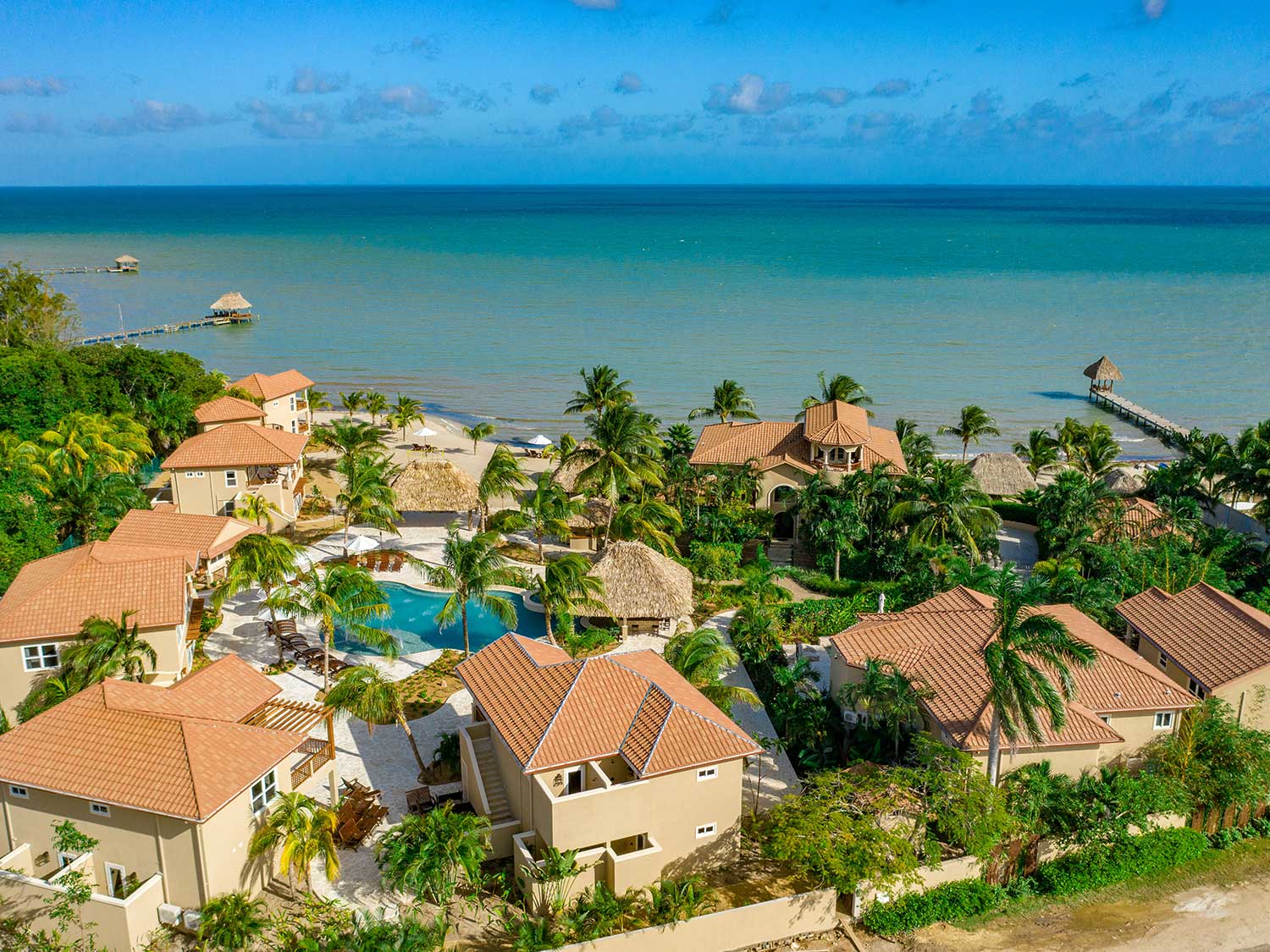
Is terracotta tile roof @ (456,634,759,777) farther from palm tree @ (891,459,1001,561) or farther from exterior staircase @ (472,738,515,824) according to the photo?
palm tree @ (891,459,1001,561)

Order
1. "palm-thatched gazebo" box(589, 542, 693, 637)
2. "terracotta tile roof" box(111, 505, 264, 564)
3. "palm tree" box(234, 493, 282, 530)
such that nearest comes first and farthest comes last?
"terracotta tile roof" box(111, 505, 264, 564), "palm-thatched gazebo" box(589, 542, 693, 637), "palm tree" box(234, 493, 282, 530)

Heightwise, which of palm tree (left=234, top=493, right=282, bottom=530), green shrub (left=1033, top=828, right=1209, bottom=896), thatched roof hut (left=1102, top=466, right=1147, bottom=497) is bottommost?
green shrub (left=1033, top=828, right=1209, bottom=896)

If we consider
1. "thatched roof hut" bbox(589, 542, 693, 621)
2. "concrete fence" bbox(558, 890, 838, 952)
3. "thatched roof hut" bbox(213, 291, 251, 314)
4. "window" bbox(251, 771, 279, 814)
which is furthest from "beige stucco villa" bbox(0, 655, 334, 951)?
"thatched roof hut" bbox(213, 291, 251, 314)

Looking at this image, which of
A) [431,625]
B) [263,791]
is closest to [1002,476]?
[431,625]

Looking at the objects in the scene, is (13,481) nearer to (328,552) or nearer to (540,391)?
(328,552)

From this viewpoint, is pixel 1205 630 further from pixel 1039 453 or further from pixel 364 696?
pixel 1039 453

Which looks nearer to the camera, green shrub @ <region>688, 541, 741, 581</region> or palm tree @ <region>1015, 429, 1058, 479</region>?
green shrub @ <region>688, 541, 741, 581</region>
